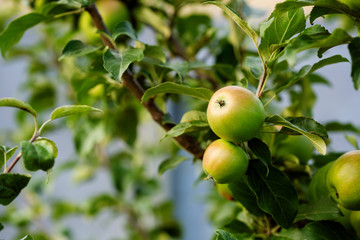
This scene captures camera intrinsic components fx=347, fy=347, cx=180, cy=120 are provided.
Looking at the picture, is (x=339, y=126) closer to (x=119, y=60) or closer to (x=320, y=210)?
(x=320, y=210)

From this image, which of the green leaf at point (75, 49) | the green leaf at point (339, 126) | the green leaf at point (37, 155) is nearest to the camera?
the green leaf at point (37, 155)

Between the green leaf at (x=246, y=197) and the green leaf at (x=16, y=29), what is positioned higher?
the green leaf at (x=16, y=29)

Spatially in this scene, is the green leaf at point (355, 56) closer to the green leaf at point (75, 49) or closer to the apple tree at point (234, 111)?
the apple tree at point (234, 111)

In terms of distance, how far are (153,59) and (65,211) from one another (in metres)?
0.83

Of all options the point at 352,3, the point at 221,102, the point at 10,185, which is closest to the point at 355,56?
the point at 352,3

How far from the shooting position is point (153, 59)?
498 mm

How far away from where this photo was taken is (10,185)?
0.36 m

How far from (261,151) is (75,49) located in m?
0.27

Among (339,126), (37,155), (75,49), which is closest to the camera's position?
(37,155)

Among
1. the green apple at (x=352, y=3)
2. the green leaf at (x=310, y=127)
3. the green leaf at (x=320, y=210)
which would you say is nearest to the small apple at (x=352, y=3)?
the green apple at (x=352, y=3)

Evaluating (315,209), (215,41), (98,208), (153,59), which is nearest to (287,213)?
(315,209)

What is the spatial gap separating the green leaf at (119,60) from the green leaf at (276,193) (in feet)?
0.62

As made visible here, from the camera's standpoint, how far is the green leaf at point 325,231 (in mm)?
397

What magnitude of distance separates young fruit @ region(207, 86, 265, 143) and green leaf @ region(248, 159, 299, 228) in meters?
0.07
